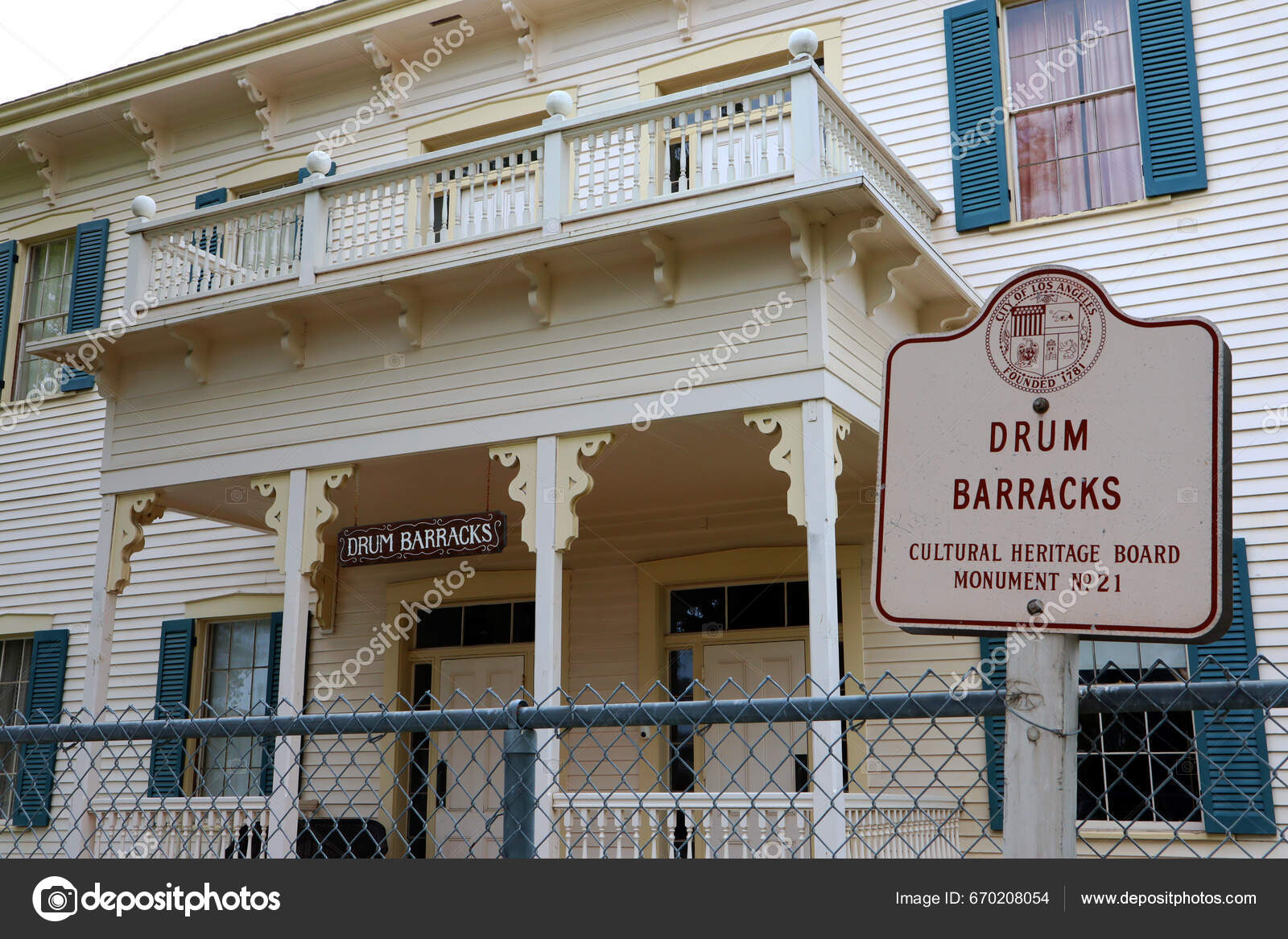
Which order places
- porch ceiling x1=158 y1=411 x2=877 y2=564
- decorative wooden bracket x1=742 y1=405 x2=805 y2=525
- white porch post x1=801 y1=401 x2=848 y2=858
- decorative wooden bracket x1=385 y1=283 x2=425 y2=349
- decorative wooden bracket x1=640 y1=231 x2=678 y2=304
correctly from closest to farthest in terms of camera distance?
white porch post x1=801 y1=401 x2=848 y2=858 → decorative wooden bracket x1=742 y1=405 x2=805 y2=525 → decorative wooden bracket x1=640 y1=231 x2=678 y2=304 → decorative wooden bracket x1=385 y1=283 x2=425 y2=349 → porch ceiling x1=158 y1=411 x2=877 y2=564

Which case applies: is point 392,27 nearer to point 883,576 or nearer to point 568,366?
point 568,366

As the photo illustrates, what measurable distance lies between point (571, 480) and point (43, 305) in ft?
33.6

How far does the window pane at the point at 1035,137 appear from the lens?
1091 centimetres

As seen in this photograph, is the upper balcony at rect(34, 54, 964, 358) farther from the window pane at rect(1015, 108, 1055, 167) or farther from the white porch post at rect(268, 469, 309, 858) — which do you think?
the white porch post at rect(268, 469, 309, 858)

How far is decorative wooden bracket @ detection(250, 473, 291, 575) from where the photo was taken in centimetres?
1032


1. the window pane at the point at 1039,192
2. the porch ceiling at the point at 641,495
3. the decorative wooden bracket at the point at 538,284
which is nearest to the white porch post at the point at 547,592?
the porch ceiling at the point at 641,495

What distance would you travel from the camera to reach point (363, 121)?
14305mm

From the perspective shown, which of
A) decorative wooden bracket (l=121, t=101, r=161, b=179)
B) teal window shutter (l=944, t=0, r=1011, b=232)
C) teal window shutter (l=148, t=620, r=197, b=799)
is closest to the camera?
teal window shutter (l=944, t=0, r=1011, b=232)

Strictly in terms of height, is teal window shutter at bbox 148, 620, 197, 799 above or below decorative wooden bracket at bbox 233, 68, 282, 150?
below

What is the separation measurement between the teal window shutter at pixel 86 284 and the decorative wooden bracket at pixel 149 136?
3.15 feet

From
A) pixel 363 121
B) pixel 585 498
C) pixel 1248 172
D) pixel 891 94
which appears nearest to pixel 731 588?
pixel 585 498

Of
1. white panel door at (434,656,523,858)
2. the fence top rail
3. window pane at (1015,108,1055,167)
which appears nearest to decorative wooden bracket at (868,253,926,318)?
window pane at (1015,108,1055,167)

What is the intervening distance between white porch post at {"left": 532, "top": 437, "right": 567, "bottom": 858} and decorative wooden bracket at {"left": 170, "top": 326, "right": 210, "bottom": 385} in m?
3.68

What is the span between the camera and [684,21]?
12.5m
